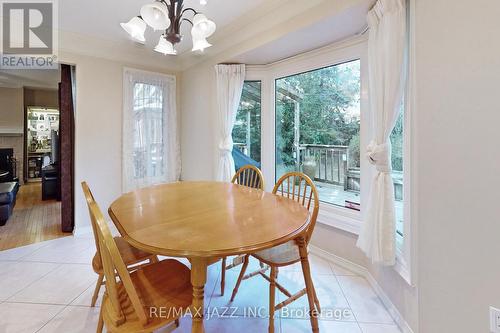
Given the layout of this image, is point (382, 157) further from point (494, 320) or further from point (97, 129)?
point (97, 129)

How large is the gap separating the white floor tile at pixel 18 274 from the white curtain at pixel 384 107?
2738 millimetres

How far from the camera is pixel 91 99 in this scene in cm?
307

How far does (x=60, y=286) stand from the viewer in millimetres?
2012

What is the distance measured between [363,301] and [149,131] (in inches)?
127

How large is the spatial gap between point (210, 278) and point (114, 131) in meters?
2.34

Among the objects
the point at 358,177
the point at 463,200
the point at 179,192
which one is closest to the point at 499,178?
the point at 463,200

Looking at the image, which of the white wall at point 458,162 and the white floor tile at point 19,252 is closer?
the white wall at point 458,162

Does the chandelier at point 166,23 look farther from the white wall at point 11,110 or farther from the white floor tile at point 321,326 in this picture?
the white wall at point 11,110

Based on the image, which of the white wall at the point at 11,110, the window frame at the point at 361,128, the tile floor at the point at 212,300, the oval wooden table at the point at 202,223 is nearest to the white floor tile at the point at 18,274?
A: the tile floor at the point at 212,300

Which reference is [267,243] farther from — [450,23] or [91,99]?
[91,99]

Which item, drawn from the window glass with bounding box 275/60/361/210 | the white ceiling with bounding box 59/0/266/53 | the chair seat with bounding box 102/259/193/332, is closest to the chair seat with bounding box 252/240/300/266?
the chair seat with bounding box 102/259/193/332

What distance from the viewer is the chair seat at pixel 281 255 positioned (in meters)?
1.45

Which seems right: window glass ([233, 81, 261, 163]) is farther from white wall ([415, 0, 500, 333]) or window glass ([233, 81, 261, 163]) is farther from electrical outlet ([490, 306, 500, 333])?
electrical outlet ([490, 306, 500, 333])

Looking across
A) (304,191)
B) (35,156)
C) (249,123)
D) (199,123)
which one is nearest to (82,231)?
(199,123)
